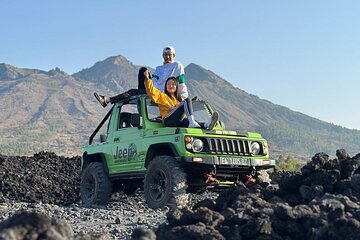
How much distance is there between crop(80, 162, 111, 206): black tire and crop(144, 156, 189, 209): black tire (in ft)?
5.85

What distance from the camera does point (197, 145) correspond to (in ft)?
33.7

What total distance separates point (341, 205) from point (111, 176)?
659cm

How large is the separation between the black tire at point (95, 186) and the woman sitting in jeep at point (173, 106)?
1934 mm

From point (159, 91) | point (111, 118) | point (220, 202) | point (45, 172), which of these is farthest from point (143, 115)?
point (45, 172)

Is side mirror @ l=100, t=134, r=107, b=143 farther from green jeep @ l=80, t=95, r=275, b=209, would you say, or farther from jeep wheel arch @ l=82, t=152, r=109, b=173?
jeep wheel arch @ l=82, t=152, r=109, b=173

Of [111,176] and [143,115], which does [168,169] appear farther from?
[111,176]

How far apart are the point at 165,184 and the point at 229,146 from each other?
53.6 inches

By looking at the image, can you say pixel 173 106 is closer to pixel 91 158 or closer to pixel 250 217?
pixel 91 158

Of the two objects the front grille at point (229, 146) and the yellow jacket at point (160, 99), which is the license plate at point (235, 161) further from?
the yellow jacket at point (160, 99)

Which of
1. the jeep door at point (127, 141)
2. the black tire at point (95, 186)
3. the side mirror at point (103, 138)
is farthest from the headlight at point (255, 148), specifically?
the side mirror at point (103, 138)

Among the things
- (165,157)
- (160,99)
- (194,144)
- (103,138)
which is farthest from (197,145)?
(103,138)

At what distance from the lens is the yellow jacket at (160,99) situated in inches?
438

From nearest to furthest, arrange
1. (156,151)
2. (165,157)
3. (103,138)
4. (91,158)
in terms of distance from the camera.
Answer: (165,157), (156,151), (103,138), (91,158)

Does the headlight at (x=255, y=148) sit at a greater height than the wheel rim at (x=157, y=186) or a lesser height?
greater
